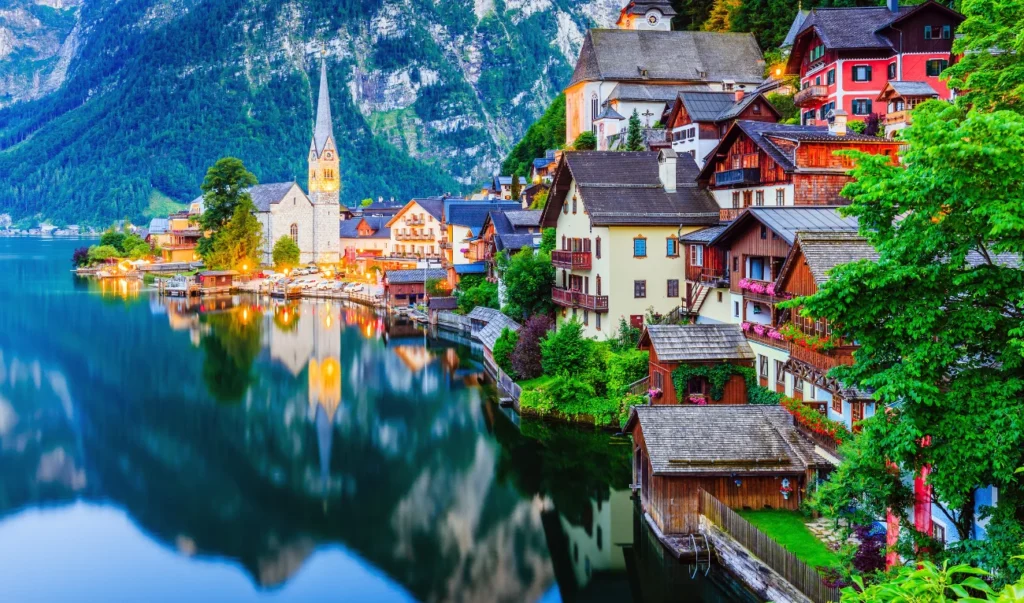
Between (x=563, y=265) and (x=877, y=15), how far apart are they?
2508 centimetres

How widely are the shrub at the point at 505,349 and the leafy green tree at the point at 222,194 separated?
245ft

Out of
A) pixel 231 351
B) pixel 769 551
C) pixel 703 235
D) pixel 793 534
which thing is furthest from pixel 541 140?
pixel 769 551

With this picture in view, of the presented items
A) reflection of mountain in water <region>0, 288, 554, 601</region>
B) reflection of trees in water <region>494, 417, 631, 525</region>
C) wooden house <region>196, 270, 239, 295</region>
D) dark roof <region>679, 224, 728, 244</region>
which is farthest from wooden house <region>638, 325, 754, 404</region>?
wooden house <region>196, 270, 239, 295</region>

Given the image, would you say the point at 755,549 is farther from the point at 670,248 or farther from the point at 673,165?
the point at 673,165

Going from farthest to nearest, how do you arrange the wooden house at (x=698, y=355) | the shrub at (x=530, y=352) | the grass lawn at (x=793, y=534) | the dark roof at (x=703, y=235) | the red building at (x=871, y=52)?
the red building at (x=871, y=52) < the shrub at (x=530, y=352) < the dark roof at (x=703, y=235) < the wooden house at (x=698, y=355) < the grass lawn at (x=793, y=534)

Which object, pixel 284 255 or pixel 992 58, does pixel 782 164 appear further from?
pixel 284 255

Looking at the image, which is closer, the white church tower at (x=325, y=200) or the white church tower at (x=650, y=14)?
the white church tower at (x=650, y=14)

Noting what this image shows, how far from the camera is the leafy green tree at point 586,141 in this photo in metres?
76.1

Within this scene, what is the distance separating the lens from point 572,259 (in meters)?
43.9

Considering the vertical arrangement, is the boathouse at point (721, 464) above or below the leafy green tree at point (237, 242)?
below

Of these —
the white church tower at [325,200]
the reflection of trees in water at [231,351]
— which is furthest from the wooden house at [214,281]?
the reflection of trees in water at [231,351]

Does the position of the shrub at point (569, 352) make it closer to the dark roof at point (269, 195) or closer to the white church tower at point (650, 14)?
the white church tower at point (650, 14)

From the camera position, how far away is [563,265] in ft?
149

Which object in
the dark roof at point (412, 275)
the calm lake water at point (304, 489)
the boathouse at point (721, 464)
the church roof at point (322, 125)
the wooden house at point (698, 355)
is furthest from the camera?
the church roof at point (322, 125)
